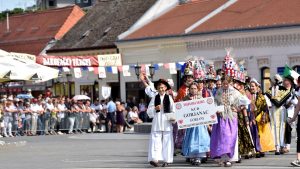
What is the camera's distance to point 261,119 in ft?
66.4

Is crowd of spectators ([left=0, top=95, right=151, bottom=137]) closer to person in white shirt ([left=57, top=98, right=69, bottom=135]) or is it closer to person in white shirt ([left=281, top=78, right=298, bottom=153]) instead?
person in white shirt ([left=57, top=98, right=69, bottom=135])

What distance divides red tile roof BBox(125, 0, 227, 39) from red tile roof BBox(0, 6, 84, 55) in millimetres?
10980

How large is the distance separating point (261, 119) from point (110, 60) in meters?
32.9

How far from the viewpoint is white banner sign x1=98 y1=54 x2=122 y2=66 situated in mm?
50906

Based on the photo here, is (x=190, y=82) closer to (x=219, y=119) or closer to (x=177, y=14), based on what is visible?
(x=219, y=119)

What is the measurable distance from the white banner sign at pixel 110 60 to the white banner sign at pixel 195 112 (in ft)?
107

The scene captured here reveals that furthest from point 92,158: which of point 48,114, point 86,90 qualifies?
point 86,90

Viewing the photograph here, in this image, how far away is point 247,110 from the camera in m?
19.5

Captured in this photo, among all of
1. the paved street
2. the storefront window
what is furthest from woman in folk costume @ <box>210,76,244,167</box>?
the storefront window

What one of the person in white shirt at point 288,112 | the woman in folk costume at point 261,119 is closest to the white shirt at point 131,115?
the person in white shirt at point 288,112

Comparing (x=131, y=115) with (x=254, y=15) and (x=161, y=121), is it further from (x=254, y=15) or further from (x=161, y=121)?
(x=161, y=121)

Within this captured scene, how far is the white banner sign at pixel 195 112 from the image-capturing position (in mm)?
17781

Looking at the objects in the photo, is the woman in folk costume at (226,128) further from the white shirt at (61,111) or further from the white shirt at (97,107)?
the white shirt at (97,107)

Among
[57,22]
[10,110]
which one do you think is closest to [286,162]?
[10,110]
